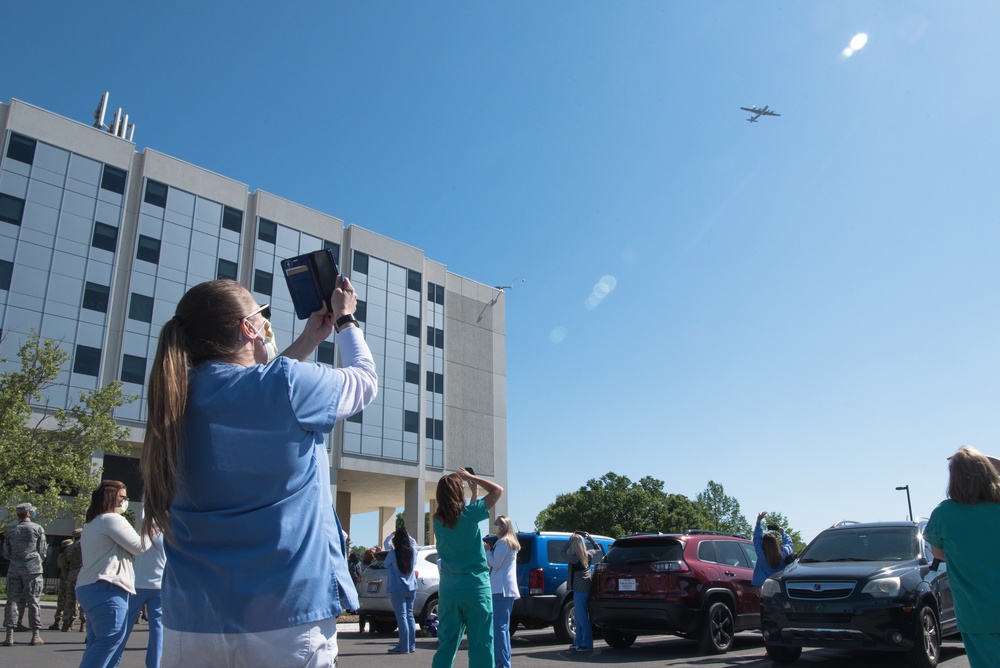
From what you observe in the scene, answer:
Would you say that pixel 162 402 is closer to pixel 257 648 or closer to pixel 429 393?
pixel 257 648

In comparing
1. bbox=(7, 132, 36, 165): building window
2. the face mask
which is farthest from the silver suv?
bbox=(7, 132, 36, 165): building window

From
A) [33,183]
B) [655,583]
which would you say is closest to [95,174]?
[33,183]

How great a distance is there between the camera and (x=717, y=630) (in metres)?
10.1

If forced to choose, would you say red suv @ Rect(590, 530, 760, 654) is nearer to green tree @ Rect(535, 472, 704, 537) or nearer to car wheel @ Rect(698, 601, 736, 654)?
car wheel @ Rect(698, 601, 736, 654)

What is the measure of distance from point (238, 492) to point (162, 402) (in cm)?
31

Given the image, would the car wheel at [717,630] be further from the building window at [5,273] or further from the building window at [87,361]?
the building window at [5,273]

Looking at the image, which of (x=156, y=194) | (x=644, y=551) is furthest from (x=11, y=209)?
(x=644, y=551)

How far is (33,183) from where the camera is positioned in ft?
109

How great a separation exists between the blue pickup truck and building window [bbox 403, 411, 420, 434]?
112ft

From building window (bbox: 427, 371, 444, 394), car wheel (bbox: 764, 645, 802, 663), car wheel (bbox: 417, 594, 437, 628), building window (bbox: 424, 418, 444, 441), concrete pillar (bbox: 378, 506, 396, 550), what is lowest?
car wheel (bbox: 764, 645, 802, 663)

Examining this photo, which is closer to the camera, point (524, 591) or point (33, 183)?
point (524, 591)

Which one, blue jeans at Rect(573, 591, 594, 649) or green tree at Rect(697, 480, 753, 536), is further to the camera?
green tree at Rect(697, 480, 753, 536)

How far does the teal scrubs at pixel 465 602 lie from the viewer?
5270 mm

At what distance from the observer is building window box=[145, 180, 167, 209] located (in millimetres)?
37531
